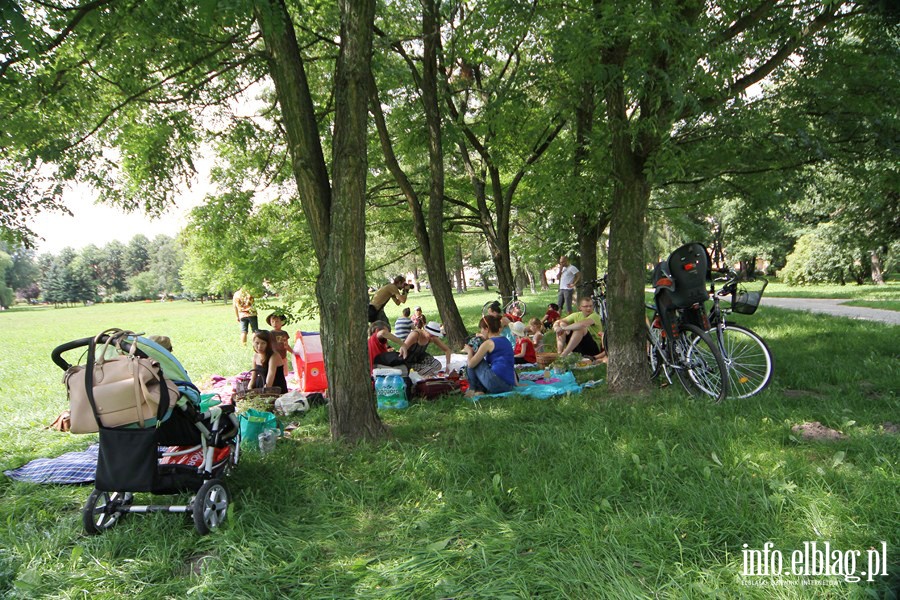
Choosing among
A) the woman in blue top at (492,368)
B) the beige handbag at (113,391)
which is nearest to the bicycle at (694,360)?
the woman in blue top at (492,368)

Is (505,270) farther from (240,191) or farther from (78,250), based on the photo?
(78,250)

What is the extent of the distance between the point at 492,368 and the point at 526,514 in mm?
3481

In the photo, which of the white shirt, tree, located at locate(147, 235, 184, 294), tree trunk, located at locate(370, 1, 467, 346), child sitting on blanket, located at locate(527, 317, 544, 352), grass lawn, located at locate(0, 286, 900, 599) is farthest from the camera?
tree, located at locate(147, 235, 184, 294)

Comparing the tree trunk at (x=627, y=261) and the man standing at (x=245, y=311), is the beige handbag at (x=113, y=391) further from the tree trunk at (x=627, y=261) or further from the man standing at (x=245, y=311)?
the man standing at (x=245, y=311)

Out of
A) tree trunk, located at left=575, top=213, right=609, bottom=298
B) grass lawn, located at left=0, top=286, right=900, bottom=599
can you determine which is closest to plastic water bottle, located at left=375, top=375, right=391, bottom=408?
grass lawn, located at left=0, top=286, right=900, bottom=599

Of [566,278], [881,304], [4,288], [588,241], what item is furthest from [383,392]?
[4,288]

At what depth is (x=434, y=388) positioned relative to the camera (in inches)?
253

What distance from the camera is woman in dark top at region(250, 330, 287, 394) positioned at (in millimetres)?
6965

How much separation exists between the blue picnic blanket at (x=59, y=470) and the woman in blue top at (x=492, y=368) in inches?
162

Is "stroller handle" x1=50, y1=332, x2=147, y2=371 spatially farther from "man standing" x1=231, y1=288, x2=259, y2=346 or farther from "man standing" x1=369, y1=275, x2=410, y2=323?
"man standing" x1=231, y1=288, x2=259, y2=346

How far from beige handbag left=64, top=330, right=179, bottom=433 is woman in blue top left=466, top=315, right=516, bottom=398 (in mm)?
3989

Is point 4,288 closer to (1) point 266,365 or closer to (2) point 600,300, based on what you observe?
(1) point 266,365

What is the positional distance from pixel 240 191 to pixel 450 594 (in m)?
8.60

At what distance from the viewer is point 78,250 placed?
91188mm
